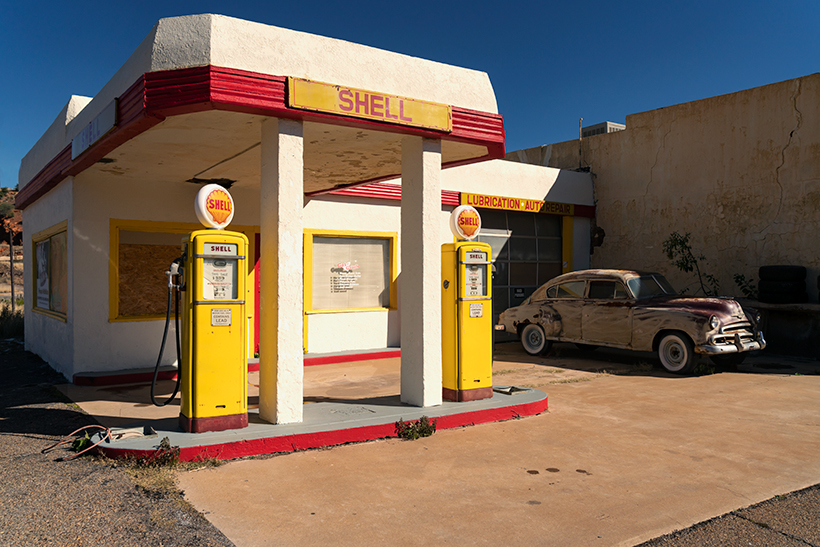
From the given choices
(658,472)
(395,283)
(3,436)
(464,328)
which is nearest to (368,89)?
(464,328)

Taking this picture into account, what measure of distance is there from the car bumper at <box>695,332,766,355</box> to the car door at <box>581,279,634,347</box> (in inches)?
53.7

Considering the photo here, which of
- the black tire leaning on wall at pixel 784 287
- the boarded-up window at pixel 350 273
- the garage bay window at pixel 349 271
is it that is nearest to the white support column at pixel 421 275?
the garage bay window at pixel 349 271

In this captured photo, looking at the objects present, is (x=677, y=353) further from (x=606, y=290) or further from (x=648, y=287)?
(x=606, y=290)

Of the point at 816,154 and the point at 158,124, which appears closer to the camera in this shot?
the point at 158,124

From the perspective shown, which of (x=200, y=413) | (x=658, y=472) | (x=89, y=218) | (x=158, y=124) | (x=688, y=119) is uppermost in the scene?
(x=688, y=119)

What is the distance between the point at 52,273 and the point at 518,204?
9625 millimetres

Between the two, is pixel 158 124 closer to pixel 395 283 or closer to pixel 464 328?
pixel 464 328

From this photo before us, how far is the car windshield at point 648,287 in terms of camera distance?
10.7 metres

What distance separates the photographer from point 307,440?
18.4 ft

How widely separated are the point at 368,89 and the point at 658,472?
181 inches

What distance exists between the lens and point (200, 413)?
215 inches

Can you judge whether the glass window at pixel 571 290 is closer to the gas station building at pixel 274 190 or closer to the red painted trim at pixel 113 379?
the gas station building at pixel 274 190

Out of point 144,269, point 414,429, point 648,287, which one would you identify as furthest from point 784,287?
point 144,269

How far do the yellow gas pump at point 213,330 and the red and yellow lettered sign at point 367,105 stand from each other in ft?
4.24
